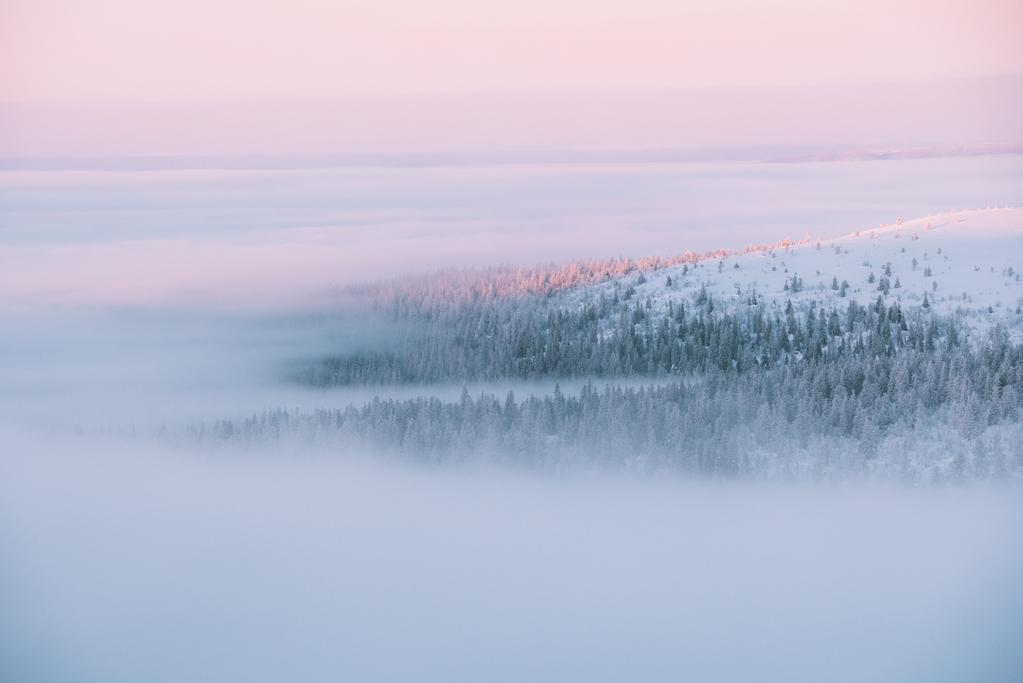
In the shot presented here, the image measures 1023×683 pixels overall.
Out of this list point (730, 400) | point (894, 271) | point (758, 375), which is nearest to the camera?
point (730, 400)

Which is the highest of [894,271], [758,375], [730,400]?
[894,271]

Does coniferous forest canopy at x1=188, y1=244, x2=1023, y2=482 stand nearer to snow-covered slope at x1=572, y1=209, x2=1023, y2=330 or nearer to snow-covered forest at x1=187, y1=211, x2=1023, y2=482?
snow-covered forest at x1=187, y1=211, x2=1023, y2=482

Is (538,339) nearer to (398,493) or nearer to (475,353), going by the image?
(475,353)

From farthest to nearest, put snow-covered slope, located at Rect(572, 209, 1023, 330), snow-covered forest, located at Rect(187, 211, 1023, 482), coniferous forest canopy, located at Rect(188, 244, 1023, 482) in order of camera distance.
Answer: snow-covered slope, located at Rect(572, 209, 1023, 330), snow-covered forest, located at Rect(187, 211, 1023, 482), coniferous forest canopy, located at Rect(188, 244, 1023, 482)

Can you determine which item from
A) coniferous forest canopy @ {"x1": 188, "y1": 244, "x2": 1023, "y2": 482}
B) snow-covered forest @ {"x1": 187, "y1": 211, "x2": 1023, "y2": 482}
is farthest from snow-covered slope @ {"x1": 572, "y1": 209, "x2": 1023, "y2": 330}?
coniferous forest canopy @ {"x1": 188, "y1": 244, "x2": 1023, "y2": 482}

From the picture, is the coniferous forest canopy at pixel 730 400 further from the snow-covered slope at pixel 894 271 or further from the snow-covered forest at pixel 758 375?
the snow-covered slope at pixel 894 271

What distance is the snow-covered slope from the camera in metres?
103

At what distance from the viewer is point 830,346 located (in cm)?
10631

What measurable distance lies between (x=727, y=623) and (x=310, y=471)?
51.5 metres

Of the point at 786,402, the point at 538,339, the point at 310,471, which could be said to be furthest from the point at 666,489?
the point at 538,339

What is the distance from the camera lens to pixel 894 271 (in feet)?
373

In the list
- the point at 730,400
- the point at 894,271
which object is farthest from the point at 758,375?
the point at 894,271

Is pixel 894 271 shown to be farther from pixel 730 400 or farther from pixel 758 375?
pixel 730 400

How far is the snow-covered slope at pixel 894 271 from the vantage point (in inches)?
4045
